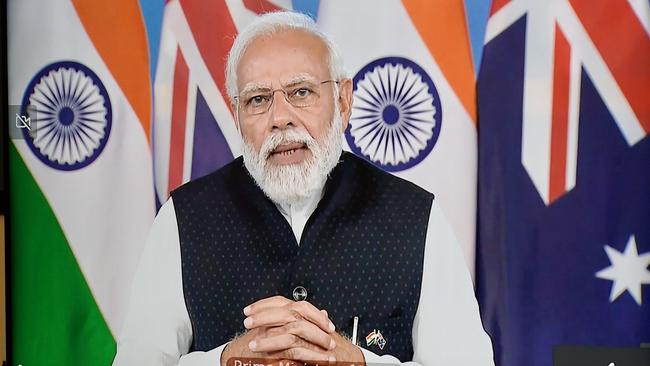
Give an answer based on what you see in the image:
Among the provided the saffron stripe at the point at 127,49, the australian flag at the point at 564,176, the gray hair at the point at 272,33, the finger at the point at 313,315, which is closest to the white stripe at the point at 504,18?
the australian flag at the point at 564,176

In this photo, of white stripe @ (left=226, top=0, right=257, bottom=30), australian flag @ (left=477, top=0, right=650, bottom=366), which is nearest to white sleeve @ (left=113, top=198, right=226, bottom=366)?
white stripe @ (left=226, top=0, right=257, bottom=30)

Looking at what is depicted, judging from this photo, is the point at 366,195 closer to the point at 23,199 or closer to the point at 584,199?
the point at 584,199

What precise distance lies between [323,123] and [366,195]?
239 millimetres

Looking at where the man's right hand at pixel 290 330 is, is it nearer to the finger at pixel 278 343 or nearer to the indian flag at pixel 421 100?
the finger at pixel 278 343

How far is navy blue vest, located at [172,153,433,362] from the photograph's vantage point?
6.06ft

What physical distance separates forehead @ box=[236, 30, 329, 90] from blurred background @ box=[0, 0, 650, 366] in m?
0.09

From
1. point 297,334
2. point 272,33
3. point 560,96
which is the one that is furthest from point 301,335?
point 560,96

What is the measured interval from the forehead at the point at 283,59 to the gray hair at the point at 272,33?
0.05 ft

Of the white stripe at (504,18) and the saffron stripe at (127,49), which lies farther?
the saffron stripe at (127,49)

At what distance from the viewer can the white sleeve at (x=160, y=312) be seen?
1.92 m

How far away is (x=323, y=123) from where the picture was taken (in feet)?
6.07

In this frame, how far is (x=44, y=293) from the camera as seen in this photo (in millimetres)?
2100

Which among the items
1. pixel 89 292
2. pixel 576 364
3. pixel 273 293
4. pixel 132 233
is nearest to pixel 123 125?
pixel 132 233

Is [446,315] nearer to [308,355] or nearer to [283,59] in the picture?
[308,355]
